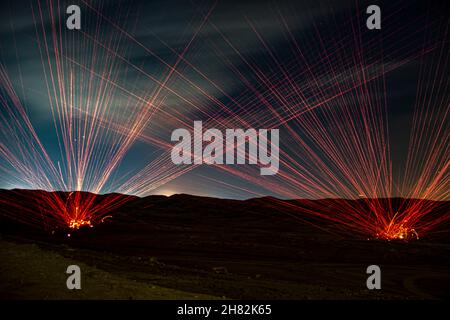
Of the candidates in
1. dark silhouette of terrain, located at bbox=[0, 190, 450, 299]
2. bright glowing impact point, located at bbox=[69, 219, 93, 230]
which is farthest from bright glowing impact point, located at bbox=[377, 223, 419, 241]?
bright glowing impact point, located at bbox=[69, 219, 93, 230]

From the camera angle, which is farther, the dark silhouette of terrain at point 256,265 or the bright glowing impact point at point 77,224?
the bright glowing impact point at point 77,224

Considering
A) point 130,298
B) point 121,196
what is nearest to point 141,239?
point 130,298

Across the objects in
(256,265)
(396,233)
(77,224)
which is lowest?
(256,265)

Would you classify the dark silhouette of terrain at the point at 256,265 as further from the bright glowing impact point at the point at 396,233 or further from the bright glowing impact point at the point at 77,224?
the bright glowing impact point at the point at 396,233

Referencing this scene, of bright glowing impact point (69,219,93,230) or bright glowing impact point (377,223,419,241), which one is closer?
bright glowing impact point (377,223,419,241)

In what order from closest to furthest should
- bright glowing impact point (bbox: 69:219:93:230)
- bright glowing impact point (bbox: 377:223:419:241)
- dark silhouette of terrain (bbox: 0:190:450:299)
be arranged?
1. dark silhouette of terrain (bbox: 0:190:450:299)
2. bright glowing impact point (bbox: 377:223:419:241)
3. bright glowing impact point (bbox: 69:219:93:230)

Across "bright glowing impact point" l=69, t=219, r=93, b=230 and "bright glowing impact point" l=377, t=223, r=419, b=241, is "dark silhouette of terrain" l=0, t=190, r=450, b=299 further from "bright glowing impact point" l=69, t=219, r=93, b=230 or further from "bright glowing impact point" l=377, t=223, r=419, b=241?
"bright glowing impact point" l=377, t=223, r=419, b=241

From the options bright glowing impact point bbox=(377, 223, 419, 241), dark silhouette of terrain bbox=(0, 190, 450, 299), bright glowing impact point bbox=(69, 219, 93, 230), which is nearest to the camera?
Answer: dark silhouette of terrain bbox=(0, 190, 450, 299)

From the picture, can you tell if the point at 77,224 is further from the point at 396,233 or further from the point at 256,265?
the point at 396,233

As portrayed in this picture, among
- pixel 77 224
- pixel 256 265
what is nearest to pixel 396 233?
pixel 256 265

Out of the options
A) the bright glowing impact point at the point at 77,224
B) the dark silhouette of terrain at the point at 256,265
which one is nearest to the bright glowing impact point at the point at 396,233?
the dark silhouette of terrain at the point at 256,265

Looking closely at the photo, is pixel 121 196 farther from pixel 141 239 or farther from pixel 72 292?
pixel 72 292

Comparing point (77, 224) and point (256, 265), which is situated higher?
point (77, 224)
